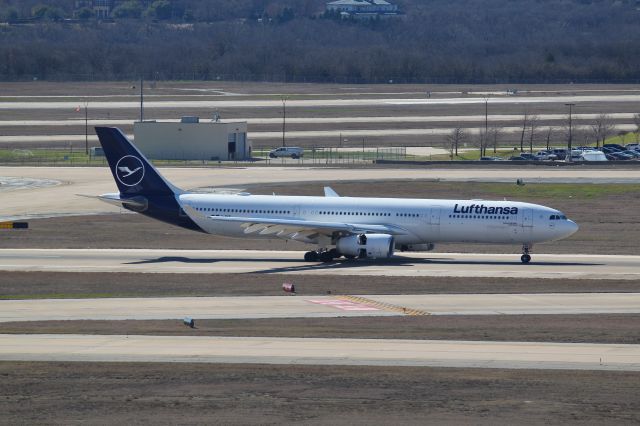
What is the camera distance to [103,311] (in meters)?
48.2

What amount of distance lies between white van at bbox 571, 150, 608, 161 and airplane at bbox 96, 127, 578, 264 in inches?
2699

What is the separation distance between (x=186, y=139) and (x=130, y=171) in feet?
224

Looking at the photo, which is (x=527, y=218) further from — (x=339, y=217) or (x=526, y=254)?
(x=339, y=217)

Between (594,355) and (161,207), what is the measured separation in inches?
1378

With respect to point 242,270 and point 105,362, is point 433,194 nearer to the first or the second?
point 242,270

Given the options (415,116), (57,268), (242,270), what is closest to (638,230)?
(242,270)

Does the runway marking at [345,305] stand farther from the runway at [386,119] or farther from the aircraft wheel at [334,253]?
the runway at [386,119]

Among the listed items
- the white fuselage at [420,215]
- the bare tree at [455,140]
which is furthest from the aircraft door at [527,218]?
the bare tree at [455,140]

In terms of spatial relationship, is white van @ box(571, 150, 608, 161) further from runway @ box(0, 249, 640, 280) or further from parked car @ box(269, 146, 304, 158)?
runway @ box(0, 249, 640, 280)

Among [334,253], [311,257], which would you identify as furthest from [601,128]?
[311,257]

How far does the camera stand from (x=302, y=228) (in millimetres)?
64312

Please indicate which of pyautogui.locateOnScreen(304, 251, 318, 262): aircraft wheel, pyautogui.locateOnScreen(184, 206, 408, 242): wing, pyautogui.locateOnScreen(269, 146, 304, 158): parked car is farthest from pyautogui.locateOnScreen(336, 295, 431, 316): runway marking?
pyautogui.locateOnScreen(269, 146, 304, 158): parked car

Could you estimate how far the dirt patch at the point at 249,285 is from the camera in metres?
53.4

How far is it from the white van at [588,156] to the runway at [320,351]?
9371 centimetres
